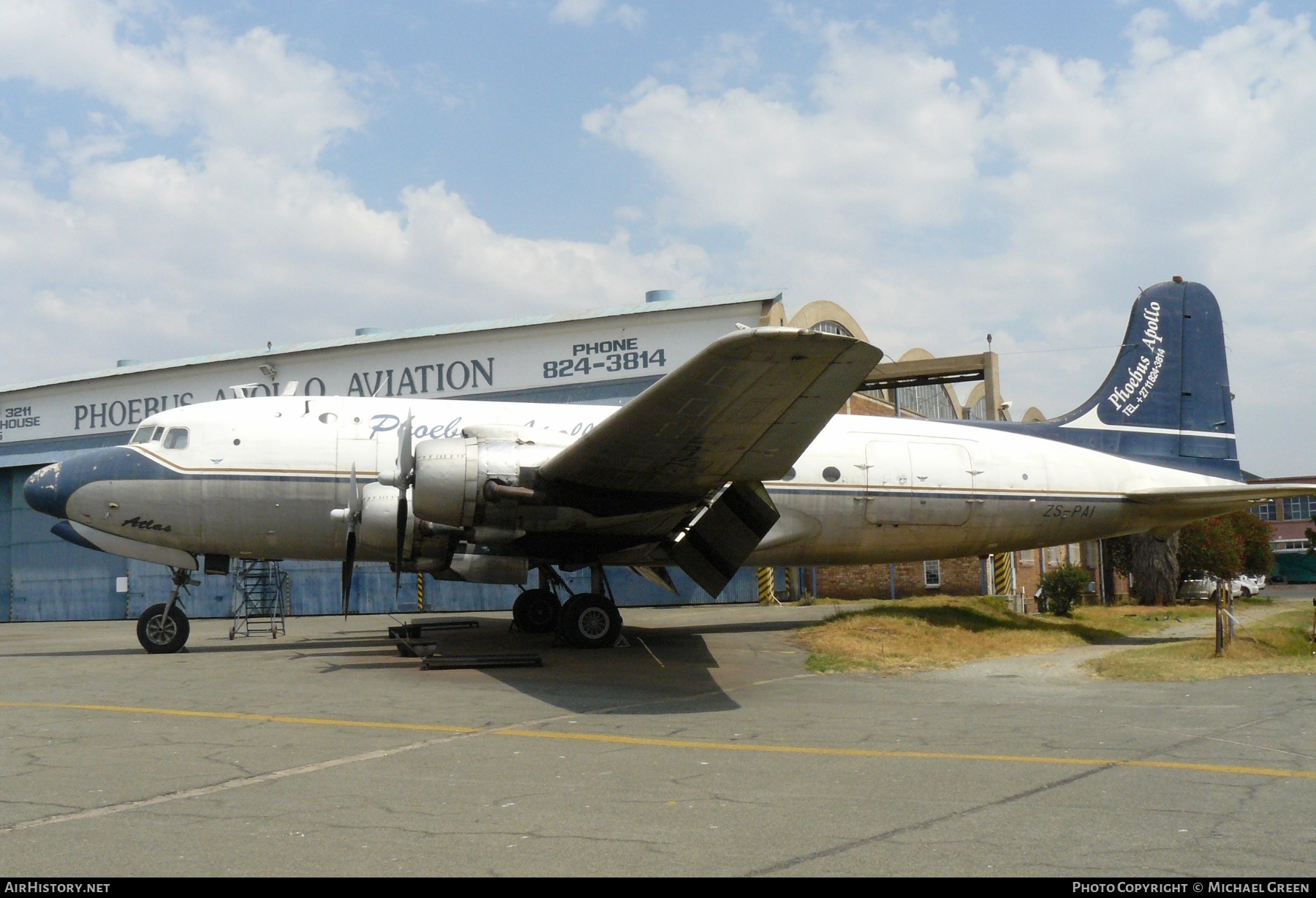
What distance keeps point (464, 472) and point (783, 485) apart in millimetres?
6488

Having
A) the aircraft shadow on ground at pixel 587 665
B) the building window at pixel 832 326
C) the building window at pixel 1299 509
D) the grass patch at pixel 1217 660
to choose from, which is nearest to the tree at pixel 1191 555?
the building window at pixel 832 326

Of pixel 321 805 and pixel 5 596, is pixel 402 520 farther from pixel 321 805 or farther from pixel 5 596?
pixel 5 596

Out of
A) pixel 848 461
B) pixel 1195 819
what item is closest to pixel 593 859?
pixel 1195 819

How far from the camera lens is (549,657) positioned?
47.3 feet

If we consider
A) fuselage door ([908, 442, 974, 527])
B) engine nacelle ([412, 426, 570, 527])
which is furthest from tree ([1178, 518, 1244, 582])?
engine nacelle ([412, 426, 570, 527])

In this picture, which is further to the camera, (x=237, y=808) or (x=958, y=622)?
(x=958, y=622)

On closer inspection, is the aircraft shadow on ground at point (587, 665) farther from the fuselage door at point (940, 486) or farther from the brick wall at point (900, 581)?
the brick wall at point (900, 581)

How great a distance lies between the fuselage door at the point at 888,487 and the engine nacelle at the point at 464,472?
22.3 feet

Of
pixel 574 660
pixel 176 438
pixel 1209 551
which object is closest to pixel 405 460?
pixel 574 660

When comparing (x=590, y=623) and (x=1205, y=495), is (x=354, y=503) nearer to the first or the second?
(x=590, y=623)

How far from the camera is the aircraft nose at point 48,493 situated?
51.4ft

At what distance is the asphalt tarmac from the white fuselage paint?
10.4ft

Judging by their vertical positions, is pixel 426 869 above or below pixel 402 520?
below

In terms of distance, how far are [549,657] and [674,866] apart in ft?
32.3
